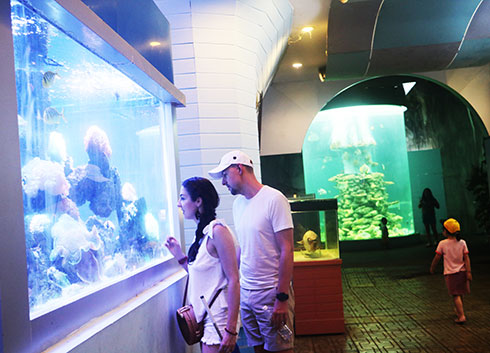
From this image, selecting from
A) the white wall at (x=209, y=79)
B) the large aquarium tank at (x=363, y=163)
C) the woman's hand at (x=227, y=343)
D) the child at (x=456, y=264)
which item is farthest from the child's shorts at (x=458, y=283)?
the large aquarium tank at (x=363, y=163)

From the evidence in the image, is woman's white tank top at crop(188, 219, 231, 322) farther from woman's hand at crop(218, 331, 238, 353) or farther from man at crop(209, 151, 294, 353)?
man at crop(209, 151, 294, 353)

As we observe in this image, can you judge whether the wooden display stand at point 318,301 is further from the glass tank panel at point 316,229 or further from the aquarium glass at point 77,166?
the aquarium glass at point 77,166

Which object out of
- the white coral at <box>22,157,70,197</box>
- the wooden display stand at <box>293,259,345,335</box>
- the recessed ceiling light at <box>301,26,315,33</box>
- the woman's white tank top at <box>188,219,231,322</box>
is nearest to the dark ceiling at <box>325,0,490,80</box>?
the recessed ceiling light at <box>301,26,315,33</box>

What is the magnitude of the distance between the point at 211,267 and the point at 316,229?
3110mm

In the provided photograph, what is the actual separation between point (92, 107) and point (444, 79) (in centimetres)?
1083

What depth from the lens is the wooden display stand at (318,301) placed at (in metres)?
5.50

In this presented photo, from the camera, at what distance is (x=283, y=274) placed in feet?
9.59

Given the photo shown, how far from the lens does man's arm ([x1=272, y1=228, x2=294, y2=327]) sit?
9.55 ft

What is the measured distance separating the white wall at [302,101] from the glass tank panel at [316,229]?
6441 mm

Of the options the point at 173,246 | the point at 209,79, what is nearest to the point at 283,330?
the point at 173,246

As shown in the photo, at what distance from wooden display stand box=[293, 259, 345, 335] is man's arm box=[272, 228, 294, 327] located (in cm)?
260

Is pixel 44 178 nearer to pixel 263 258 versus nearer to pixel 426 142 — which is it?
pixel 263 258

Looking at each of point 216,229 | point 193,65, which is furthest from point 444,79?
point 216,229

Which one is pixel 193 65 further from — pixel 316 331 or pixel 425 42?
pixel 425 42
